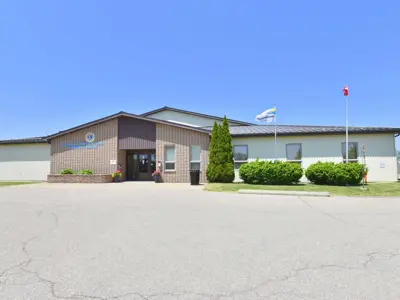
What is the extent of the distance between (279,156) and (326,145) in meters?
3.33

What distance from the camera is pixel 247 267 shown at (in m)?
3.62

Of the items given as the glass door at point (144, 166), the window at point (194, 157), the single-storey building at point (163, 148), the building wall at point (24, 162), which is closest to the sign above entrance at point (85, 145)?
the single-storey building at point (163, 148)

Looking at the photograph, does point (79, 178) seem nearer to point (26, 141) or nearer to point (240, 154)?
point (26, 141)

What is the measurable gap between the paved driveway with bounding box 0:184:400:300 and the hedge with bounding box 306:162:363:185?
7977 mm

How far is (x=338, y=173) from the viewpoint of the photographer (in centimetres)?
1478

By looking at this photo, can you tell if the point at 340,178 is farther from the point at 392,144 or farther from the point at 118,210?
the point at 118,210

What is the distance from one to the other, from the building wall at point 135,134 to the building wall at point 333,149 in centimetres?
644

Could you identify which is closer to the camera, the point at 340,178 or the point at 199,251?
the point at 199,251

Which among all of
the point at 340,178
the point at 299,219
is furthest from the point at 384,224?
the point at 340,178

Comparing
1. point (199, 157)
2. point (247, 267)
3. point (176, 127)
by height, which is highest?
point (176, 127)

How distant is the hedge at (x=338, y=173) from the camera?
14781mm

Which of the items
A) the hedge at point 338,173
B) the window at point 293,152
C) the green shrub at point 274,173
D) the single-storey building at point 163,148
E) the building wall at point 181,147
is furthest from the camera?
the building wall at point 181,147

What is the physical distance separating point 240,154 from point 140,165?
8433 mm

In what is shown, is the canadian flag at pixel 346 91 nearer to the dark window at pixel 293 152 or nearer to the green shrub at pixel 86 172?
the dark window at pixel 293 152
